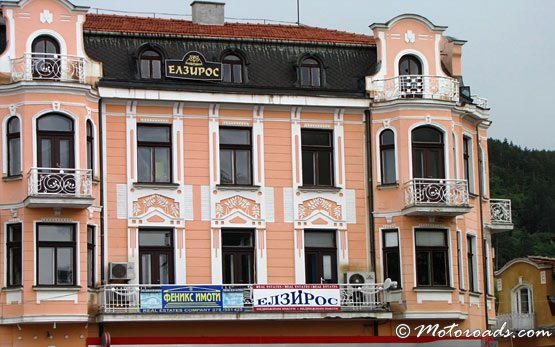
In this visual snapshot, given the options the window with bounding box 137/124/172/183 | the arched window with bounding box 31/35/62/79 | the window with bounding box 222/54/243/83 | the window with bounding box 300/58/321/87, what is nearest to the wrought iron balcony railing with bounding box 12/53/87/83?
the arched window with bounding box 31/35/62/79

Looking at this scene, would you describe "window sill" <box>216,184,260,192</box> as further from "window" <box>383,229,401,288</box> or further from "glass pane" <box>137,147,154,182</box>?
"window" <box>383,229,401,288</box>

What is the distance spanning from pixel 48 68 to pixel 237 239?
8872mm

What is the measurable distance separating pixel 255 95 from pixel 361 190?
17.2 feet

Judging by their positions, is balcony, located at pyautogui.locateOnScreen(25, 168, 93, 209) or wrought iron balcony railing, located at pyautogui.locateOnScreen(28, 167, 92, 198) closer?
balcony, located at pyautogui.locateOnScreen(25, 168, 93, 209)

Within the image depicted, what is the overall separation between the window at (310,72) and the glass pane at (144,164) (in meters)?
6.25

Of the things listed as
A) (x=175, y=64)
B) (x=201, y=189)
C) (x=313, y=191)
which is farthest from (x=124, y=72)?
(x=313, y=191)

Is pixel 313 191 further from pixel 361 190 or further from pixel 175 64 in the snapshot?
pixel 175 64

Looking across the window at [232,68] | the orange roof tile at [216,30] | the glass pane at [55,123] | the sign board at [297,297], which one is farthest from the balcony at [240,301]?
the orange roof tile at [216,30]

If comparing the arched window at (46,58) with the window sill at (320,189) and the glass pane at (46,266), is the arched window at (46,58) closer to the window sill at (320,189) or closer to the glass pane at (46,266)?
the glass pane at (46,266)

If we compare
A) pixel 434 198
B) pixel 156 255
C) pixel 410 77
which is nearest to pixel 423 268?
pixel 434 198

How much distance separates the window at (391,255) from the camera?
1954 inches

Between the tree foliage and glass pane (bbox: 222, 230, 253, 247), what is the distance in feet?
239

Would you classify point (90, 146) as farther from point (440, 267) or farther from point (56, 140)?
point (440, 267)

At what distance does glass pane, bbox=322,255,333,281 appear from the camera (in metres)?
49.7
